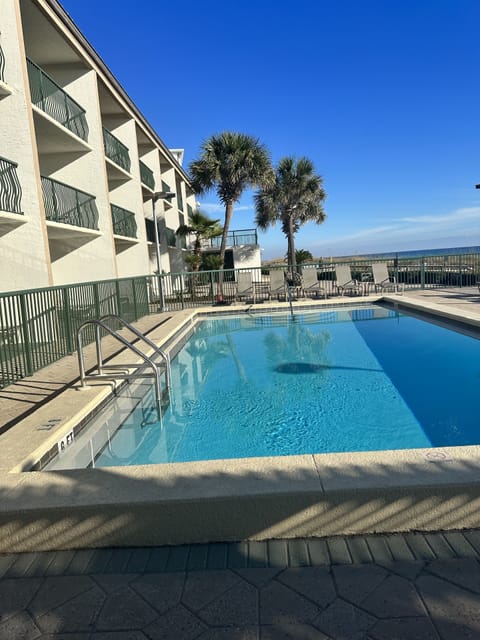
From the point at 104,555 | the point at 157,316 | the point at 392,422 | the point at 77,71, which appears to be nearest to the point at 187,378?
the point at 392,422

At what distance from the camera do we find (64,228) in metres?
10.8

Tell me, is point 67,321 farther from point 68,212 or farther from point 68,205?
point 68,205

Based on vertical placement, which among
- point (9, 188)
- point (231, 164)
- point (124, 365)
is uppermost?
point (231, 164)

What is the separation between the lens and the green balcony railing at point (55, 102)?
10680 mm

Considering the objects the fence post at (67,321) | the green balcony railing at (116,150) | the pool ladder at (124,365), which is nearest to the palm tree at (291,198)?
the green balcony railing at (116,150)

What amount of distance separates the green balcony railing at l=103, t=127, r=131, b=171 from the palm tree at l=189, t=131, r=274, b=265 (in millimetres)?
4307

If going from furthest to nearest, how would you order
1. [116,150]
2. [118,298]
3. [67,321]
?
[116,150] < [118,298] < [67,321]

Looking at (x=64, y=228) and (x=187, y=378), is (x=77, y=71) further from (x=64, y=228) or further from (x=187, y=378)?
(x=187, y=378)

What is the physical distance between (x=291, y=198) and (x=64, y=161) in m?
16.8

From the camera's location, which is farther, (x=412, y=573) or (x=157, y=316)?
(x=157, y=316)

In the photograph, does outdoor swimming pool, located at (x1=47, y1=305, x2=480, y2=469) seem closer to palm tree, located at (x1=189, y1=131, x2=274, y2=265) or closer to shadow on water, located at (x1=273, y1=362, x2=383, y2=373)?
shadow on water, located at (x1=273, y1=362, x2=383, y2=373)

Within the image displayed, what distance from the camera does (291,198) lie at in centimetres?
2738

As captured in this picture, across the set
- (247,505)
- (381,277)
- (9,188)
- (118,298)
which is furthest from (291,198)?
(247,505)

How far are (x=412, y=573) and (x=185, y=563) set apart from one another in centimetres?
110
